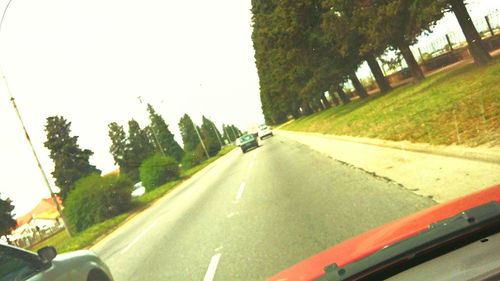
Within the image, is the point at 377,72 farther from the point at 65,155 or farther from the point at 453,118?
the point at 65,155

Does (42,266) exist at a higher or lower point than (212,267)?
higher

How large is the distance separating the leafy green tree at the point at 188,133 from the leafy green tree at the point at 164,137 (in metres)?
3.06

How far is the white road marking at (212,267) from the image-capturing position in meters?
7.13

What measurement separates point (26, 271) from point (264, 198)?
8476 millimetres

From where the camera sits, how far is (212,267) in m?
7.71

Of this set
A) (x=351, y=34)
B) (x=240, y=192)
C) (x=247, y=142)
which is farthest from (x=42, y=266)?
(x=247, y=142)

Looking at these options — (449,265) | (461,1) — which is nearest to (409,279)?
(449,265)

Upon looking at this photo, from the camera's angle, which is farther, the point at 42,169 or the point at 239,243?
the point at 42,169

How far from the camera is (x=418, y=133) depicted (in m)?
13.0

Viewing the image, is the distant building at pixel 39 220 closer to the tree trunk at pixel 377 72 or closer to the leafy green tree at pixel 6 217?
the leafy green tree at pixel 6 217

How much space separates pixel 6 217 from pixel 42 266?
66.0 metres

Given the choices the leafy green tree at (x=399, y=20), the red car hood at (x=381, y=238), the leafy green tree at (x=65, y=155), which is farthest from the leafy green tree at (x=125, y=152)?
the red car hood at (x=381, y=238)

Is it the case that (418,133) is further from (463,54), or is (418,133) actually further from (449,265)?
(463,54)

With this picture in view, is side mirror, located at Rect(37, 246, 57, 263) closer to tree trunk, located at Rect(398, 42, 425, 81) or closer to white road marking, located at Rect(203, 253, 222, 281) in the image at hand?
white road marking, located at Rect(203, 253, 222, 281)
